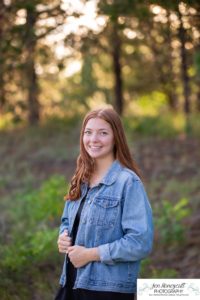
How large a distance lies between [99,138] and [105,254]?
61cm

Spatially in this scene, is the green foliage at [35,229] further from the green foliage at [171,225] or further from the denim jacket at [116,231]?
the denim jacket at [116,231]

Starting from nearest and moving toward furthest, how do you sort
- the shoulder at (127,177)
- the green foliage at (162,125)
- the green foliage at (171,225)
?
the shoulder at (127,177) → the green foliage at (171,225) → the green foliage at (162,125)

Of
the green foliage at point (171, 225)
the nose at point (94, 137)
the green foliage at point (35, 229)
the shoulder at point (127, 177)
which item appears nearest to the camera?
the shoulder at point (127, 177)

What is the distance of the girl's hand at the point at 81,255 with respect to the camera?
3.11 m

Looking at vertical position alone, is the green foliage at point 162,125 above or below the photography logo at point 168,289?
above

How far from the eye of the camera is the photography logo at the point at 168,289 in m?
2.93

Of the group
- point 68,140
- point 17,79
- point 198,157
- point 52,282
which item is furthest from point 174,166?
point 52,282

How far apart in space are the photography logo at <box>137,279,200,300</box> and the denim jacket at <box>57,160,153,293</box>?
0.19 meters

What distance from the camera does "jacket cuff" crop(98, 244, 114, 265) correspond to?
3078mm

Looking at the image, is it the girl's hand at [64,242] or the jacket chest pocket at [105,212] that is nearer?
the jacket chest pocket at [105,212]

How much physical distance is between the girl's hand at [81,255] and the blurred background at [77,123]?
1.87 meters

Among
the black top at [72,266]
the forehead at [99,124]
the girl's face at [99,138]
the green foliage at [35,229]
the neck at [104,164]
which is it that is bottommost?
the green foliage at [35,229]

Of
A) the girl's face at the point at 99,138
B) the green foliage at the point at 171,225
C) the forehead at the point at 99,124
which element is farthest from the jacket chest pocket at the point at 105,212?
the green foliage at the point at 171,225

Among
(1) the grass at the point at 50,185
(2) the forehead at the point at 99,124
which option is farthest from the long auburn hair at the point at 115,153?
(1) the grass at the point at 50,185
